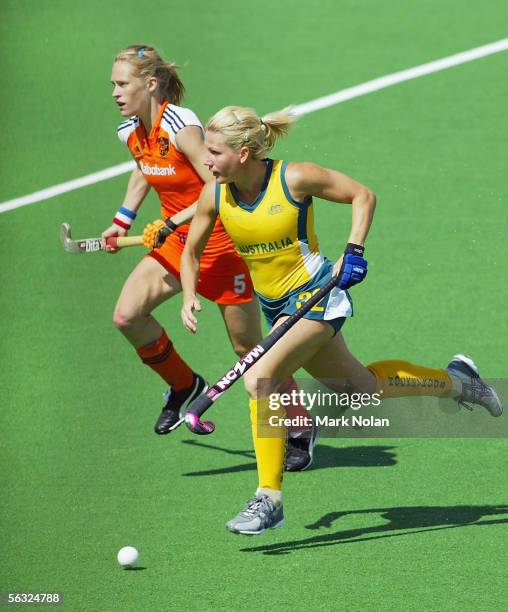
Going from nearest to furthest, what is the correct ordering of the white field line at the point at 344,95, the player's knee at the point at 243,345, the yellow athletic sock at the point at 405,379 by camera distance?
the yellow athletic sock at the point at 405,379, the player's knee at the point at 243,345, the white field line at the point at 344,95

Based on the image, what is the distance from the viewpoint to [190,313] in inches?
274

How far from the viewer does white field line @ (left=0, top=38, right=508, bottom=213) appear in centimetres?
1225

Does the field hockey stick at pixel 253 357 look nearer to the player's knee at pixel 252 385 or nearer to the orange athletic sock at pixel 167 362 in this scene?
the player's knee at pixel 252 385

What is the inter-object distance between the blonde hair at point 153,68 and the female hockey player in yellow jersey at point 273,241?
4.14 ft

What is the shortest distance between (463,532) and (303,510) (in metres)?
0.87

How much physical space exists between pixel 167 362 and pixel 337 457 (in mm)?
1182

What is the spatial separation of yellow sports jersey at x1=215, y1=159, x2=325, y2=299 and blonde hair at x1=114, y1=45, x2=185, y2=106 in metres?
1.35

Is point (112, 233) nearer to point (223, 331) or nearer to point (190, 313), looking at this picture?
point (223, 331)

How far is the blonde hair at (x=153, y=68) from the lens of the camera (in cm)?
797

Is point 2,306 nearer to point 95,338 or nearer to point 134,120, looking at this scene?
point 95,338

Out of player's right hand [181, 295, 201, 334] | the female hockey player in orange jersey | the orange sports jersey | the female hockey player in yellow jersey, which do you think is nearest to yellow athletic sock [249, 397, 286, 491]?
the female hockey player in yellow jersey

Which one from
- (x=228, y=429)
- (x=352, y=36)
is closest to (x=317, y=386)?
(x=228, y=429)

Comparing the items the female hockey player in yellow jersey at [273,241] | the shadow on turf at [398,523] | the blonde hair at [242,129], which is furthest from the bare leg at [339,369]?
the blonde hair at [242,129]

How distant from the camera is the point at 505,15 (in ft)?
49.1
